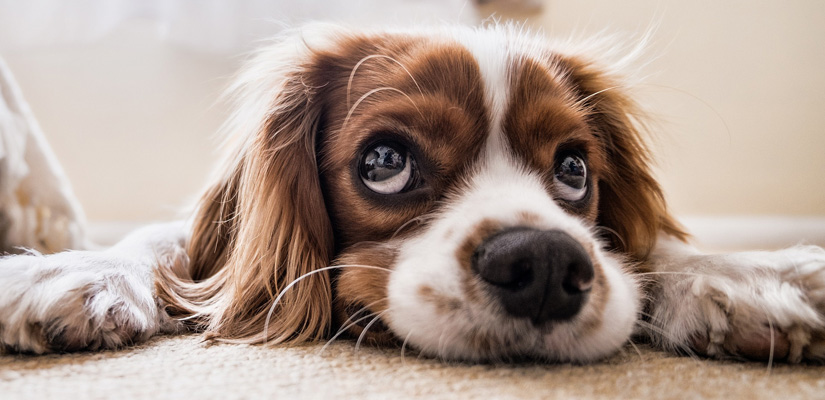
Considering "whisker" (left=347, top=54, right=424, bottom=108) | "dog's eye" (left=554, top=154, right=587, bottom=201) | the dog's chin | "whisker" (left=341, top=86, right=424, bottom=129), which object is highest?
"whisker" (left=347, top=54, right=424, bottom=108)

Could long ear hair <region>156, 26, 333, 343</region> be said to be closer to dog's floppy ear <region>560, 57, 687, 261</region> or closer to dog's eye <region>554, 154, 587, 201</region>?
dog's eye <region>554, 154, 587, 201</region>

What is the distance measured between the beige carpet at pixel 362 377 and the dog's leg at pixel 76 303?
0.03 meters

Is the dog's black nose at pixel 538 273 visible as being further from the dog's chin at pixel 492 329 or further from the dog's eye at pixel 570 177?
the dog's eye at pixel 570 177

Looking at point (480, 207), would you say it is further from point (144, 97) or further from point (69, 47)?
point (69, 47)

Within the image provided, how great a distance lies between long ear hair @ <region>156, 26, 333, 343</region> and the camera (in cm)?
134

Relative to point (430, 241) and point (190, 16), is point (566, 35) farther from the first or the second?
point (430, 241)

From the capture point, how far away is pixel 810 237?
3.63m

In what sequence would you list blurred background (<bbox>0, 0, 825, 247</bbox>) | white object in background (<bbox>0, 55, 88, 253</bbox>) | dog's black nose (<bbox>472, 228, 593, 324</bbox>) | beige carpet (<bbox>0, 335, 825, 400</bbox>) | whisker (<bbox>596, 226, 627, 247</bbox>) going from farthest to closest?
1. blurred background (<bbox>0, 0, 825, 247</bbox>)
2. white object in background (<bbox>0, 55, 88, 253</bbox>)
3. whisker (<bbox>596, 226, 627, 247</bbox>)
4. dog's black nose (<bbox>472, 228, 593, 324</bbox>)
5. beige carpet (<bbox>0, 335, 825, 400</bbox>)

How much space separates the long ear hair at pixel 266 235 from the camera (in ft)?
4.41

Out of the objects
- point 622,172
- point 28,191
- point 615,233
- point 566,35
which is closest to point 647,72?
point 566,35

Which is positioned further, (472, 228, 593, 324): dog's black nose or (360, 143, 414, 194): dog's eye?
(360, 143, 414, 194): dog's eye

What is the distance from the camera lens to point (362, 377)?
100 cm

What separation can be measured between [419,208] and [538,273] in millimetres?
377

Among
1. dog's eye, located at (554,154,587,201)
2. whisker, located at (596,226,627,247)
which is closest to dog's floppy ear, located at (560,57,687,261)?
whisker, located at (596,226,627,247)
